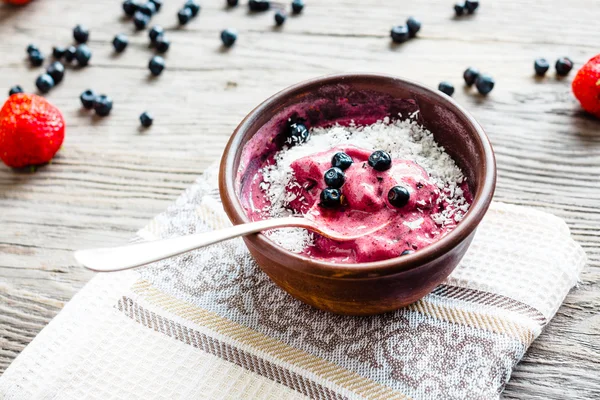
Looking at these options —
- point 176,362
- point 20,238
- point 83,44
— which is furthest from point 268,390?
point 83,44

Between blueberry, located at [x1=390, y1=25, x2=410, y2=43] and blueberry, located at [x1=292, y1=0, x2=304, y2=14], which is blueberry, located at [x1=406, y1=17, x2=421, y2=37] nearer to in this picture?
blueberry, located at [x1=390, y1=25, x2=410, y2=43]

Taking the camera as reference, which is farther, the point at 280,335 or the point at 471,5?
the point at 471,5

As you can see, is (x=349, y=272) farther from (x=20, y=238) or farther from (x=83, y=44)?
(x=83, y=44)

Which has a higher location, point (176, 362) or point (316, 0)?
point (316, 0)

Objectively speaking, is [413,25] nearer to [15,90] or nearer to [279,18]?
[279,18]

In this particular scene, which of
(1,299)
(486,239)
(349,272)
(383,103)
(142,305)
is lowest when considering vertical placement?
(1,299)

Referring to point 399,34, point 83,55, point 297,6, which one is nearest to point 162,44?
point 83,55

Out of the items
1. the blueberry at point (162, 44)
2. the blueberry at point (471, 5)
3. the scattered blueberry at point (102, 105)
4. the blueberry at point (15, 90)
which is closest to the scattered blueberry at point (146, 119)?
the scattered blueberry at point (102, 105)
